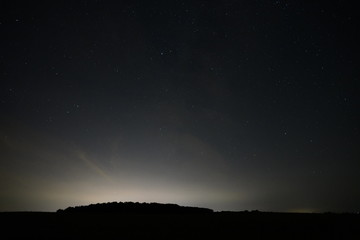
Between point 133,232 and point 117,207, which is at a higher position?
point 117,207

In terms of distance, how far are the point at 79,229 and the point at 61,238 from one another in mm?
1841

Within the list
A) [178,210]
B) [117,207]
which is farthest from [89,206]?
[178,210]

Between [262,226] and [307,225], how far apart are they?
1.90 metres

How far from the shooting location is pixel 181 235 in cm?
966

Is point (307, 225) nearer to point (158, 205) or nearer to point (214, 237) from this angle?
point (214, 237)

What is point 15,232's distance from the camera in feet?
34.7

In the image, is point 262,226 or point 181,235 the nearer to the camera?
point 181,235

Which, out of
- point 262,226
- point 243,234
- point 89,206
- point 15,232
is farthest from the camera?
point 89,206

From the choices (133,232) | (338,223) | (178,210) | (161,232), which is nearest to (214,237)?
(161,232)

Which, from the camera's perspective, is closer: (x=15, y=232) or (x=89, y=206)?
(x=15, y=232)

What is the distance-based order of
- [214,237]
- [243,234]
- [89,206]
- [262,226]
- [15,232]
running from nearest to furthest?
[214,237], [243,234], [15,232], [262,226], [89,206]

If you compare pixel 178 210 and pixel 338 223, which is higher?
pixel 178 210

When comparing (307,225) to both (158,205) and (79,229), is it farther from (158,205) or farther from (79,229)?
(158,205)

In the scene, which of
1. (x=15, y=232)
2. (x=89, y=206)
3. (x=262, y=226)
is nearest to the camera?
(x=15, y=232)
